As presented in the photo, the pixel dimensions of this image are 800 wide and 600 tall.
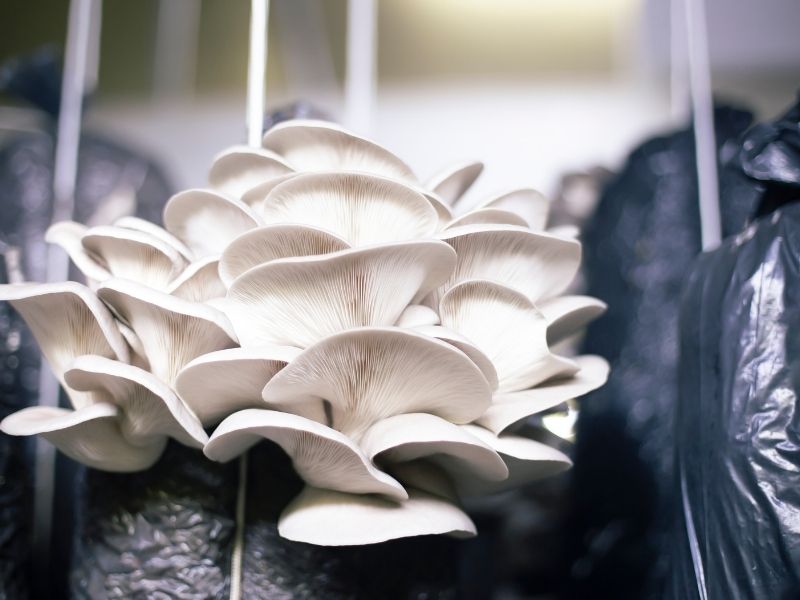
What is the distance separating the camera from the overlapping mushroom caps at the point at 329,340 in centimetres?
76

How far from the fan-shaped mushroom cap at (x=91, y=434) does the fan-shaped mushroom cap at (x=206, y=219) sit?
0.32 meters

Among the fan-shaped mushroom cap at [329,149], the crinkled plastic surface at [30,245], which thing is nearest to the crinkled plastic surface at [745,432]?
the fan-shaped mushroom cap at [329,149]

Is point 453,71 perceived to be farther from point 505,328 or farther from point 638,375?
point 505,328

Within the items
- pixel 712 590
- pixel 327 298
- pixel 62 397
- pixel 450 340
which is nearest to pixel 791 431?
pixel 712 590

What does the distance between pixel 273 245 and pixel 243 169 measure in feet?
0.87

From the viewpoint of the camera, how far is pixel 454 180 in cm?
105

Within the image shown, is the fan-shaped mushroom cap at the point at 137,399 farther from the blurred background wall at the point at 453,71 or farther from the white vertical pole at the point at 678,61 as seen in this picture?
the white vertical pole at the point at 678,61

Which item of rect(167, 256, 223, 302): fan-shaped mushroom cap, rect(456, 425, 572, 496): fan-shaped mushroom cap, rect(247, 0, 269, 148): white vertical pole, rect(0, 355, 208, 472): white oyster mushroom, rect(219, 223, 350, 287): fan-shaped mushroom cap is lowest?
rect(456, 425, 572, 496): fan-shaped mushroom cap

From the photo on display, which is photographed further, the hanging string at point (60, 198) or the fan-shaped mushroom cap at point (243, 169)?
the hanging string at point (60, 198)

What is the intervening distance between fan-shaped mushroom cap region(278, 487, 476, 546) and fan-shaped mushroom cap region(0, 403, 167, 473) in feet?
0.79

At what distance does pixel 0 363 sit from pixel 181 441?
1.66ft

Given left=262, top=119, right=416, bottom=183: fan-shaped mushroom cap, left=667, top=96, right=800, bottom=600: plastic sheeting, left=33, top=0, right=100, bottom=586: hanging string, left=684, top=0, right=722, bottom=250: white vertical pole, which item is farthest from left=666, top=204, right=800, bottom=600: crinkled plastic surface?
left=33, top=0, right=100, bottom=586: hanging string

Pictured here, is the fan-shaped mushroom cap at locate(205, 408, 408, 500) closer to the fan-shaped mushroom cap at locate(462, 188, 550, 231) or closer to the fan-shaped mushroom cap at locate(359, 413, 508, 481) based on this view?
the fan-shaped mushroom cap at locate(359, 413, 508, 481)

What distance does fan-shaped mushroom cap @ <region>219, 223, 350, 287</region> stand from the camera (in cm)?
78
